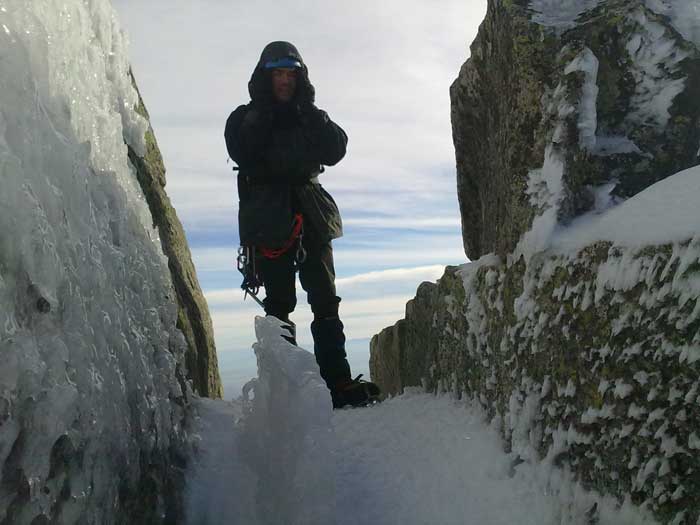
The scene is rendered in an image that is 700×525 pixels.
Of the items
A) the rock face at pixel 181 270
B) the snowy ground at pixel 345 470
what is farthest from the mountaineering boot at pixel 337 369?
the rock face at pixel 181 270

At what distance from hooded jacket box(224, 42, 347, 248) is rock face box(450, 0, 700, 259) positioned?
2.13 meters

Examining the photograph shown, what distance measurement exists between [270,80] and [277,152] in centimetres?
75

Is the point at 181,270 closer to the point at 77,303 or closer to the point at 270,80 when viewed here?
the point at 270,80

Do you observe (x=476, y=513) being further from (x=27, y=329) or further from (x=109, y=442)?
(x=27, y=329)

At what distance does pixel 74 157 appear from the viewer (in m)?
3.30

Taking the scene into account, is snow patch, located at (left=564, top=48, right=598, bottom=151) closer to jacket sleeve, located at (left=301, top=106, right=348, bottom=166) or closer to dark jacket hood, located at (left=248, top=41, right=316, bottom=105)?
jacket sleeve, located at (left=301, top=106, right=348, bottom=166)

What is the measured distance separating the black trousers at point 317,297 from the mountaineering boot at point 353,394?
6 cm

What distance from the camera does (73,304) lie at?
9.95 feet

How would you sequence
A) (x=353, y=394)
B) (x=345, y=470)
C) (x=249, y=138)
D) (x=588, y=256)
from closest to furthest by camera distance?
(x=588, y=256)
(x=345, y=470)
(x=249, y=138)
(x=353, y=394)

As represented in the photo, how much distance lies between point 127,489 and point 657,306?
2846 mm

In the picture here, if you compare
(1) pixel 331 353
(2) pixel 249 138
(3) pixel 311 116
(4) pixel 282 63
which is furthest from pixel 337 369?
(4) pixel 282 63

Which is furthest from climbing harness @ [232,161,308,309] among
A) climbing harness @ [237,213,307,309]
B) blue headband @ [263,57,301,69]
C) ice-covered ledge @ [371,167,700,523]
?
ice-covered ledge @ [371,167,700,523]

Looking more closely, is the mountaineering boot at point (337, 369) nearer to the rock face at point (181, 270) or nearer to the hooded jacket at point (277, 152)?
the hooded jacket at point (277, 152)

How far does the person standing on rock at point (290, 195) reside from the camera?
6.34m
